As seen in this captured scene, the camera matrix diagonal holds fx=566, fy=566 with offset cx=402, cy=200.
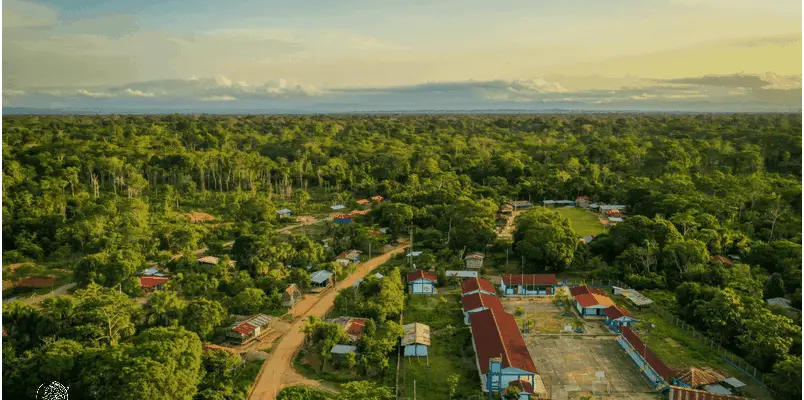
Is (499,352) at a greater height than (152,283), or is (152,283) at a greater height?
(152,283)

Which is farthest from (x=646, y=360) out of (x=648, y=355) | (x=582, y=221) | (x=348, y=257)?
(x=582, y=221)

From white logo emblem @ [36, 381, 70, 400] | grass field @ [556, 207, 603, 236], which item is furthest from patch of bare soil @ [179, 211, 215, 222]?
grass field @ [556, 207, 603, 236]

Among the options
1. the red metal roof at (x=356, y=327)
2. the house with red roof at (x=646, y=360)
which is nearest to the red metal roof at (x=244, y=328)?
the red metal roof at (x=356, y=327)

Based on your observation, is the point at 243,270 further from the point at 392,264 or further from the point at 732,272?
the point at 732,272

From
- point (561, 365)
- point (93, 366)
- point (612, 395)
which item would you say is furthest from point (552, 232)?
point (93, 366)

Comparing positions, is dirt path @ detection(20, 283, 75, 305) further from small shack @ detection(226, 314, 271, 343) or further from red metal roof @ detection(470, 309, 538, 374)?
red metal roof @ detection(470, 309, 538, 374)

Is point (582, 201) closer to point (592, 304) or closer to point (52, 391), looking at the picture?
point (592, 304)
